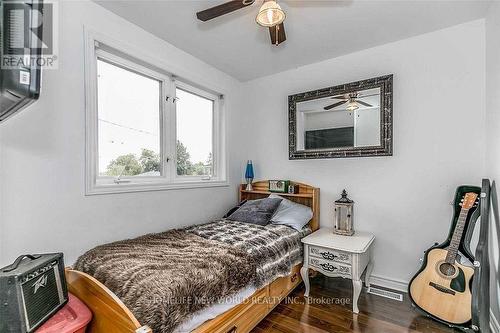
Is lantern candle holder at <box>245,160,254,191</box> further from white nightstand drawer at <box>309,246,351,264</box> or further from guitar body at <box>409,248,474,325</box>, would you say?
guitar body at <box>409,248,474,325</box>

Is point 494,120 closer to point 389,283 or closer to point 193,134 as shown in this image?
point 389,283

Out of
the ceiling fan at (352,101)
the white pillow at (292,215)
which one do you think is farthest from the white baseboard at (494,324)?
the ceiling fan at (352,101)

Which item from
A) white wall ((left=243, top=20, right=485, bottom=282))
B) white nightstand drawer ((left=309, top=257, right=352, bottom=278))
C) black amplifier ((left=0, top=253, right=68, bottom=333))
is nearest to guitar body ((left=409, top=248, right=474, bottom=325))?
white wall ((left=243, top=20, right=485, bottom=282))

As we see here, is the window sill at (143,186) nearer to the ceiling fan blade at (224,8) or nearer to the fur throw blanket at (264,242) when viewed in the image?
the fur throw blanket at (264,242)

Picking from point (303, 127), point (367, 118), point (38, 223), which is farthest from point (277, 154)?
point (38, 223)

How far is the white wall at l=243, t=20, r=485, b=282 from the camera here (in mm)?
2105

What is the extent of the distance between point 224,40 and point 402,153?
210 centimetres

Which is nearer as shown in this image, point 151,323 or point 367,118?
point 151,323

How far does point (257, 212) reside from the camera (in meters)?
2.67

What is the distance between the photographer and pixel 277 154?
320 centimetres

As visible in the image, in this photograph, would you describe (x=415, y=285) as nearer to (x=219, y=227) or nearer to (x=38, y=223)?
(x=219, y=227)

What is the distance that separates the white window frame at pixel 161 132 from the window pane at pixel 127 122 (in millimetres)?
56

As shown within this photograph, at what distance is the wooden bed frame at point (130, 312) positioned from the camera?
1.18 m

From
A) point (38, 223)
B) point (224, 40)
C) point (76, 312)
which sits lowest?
point (76, 312)
